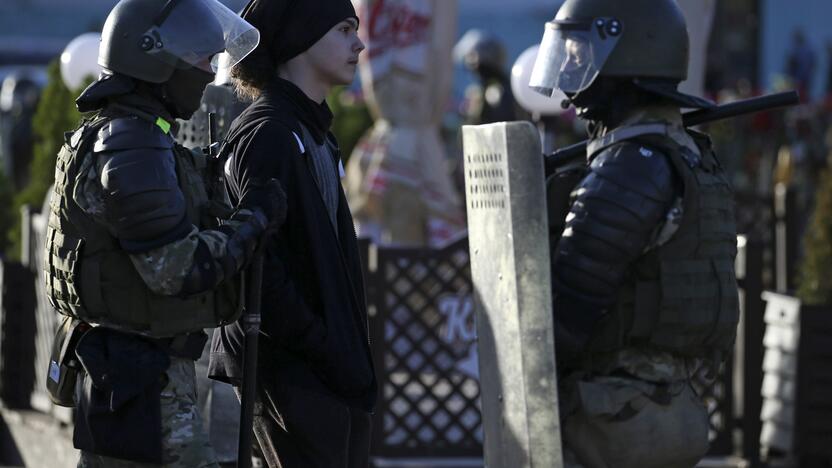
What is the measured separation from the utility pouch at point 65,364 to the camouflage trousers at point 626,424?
3.99 feet

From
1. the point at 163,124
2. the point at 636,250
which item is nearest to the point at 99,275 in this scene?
the point at 163,124

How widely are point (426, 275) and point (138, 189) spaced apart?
4311 mm

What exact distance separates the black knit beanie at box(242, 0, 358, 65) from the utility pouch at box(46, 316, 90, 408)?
0.81 metres

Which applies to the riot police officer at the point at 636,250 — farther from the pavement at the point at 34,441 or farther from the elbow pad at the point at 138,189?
the pavement at the point at 34,441

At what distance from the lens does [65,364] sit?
383cm

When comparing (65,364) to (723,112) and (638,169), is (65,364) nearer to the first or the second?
(638,169)

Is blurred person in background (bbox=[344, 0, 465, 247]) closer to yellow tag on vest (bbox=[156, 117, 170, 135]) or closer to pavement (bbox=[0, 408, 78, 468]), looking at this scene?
pavement (bbox=[0, 408, 78, 468])

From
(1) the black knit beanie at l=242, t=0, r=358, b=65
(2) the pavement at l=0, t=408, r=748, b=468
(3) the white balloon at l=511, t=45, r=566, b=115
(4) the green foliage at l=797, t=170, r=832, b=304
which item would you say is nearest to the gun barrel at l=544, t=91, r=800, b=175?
(1) the black knit beanie at l=242, t=0, r=358, b=65

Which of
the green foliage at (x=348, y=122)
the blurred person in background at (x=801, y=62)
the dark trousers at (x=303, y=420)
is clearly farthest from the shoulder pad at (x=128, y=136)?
the blurred person in background at (x=801, y=62)

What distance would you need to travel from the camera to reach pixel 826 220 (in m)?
9.06

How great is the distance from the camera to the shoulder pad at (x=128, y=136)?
3.66 meters

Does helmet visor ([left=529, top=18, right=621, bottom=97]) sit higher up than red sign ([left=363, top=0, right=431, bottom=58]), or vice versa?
red sign ([left=363, top=0, right=431, bottom=58])

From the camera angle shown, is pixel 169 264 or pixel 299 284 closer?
pixel 169 264

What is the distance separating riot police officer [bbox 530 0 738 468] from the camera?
4066 millimetres
